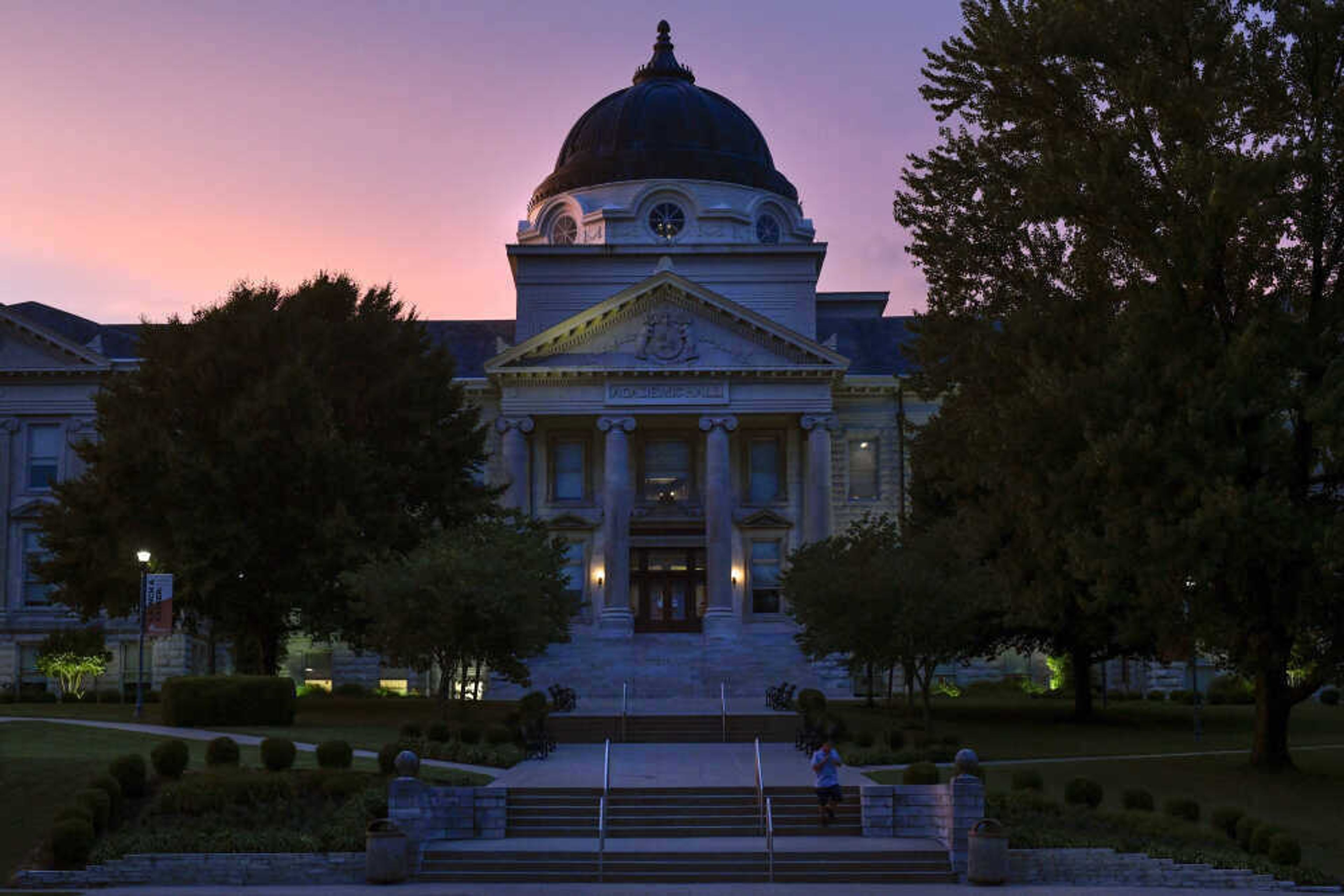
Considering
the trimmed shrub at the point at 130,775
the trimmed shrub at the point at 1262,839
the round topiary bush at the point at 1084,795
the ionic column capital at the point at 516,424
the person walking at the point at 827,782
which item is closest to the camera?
the trimmed shrub at the point at 1262,839

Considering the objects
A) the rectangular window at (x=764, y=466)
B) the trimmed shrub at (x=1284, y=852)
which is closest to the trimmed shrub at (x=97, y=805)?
the trimmed shrub at (x=1284, y=852)

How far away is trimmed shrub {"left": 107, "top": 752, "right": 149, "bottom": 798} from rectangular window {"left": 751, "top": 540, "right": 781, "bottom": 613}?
136 feet

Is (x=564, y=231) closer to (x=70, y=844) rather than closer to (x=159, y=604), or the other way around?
(x=159, y=604)

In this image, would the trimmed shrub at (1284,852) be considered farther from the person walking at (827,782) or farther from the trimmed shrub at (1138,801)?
the person walking at (827,782)

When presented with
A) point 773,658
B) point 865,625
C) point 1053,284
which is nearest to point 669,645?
point 773,658

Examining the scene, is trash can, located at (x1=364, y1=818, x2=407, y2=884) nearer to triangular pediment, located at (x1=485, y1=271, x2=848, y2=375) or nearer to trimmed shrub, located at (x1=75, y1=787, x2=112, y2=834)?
trimmed shrub, located at (x1=75, y1=787, x2=112, y2=834)

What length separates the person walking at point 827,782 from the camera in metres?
26.2

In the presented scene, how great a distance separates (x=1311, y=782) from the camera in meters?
31.3

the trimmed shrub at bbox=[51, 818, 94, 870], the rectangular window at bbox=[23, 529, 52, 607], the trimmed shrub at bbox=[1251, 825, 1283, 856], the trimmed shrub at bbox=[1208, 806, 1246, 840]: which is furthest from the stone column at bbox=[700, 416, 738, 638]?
the trimmed shrub at bbox=[51, 818, 94, 870]

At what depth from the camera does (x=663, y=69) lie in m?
81.9

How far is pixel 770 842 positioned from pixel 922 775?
388 centimetres

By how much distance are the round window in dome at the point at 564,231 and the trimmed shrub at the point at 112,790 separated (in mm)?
51381

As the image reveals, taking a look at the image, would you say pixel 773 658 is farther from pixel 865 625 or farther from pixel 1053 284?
pixel 1053 284

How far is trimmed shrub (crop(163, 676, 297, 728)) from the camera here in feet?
126
